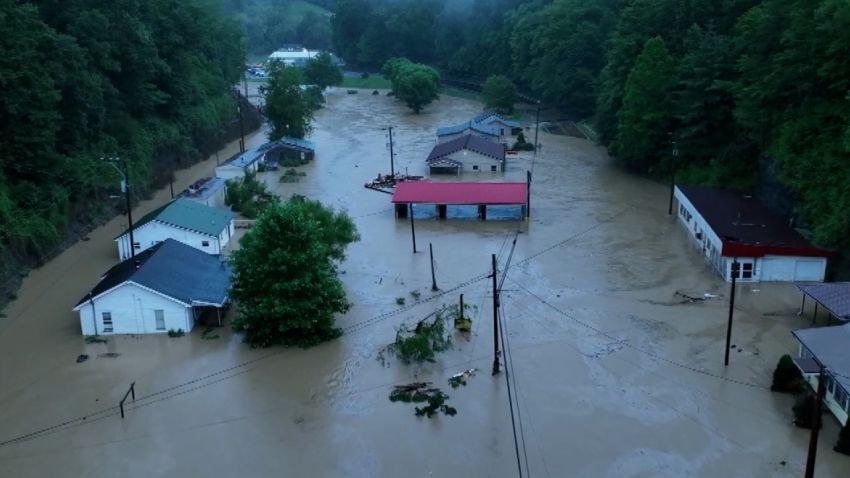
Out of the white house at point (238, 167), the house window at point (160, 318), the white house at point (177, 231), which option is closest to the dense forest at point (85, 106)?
the white house at point (238, 167)

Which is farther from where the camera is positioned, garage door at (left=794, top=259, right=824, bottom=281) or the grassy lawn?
the grassy lawn

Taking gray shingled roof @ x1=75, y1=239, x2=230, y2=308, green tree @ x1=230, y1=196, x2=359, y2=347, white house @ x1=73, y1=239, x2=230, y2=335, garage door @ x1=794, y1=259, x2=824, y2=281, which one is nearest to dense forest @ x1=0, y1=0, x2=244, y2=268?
gray shingled roof @ x1=75, y1=239, x2=230, y2=308

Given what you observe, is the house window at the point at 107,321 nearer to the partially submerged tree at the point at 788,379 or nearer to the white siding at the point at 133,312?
the white siding at the point at 133,312

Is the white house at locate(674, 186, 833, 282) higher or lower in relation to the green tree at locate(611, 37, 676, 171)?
lower

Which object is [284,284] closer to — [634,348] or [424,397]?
[424,397]

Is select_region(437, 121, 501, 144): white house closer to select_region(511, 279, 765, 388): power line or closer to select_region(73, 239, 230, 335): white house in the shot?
select_region(511, 279, 765, 388): power line

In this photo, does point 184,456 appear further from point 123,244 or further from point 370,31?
point 370,31

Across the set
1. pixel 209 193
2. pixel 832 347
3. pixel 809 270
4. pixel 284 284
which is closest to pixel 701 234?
pixel 809 270
